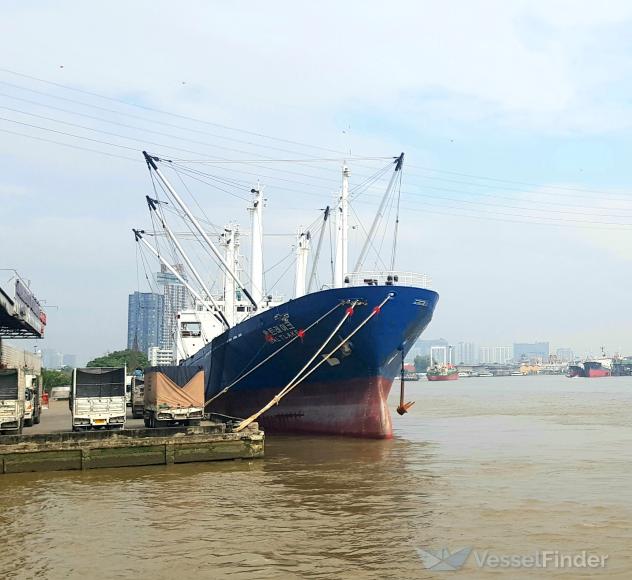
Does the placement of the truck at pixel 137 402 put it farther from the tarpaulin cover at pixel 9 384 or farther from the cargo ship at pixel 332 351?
the tarpaulin cover at pixel 9 384

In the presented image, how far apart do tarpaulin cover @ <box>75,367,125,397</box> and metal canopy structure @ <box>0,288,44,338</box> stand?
1223 centimetres

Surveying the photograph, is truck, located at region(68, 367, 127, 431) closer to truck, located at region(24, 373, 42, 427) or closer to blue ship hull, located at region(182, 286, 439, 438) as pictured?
truck, located at region(24, 373, 42, 427)

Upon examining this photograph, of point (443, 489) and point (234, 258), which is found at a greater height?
point (234, 258)

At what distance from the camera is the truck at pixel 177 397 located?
2888 cm

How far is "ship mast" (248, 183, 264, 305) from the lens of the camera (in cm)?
4359

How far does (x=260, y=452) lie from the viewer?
80.9 ft

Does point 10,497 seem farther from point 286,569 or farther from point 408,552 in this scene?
point 408,552

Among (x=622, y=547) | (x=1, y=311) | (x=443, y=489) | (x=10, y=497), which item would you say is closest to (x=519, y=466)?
(x=443, y=489)

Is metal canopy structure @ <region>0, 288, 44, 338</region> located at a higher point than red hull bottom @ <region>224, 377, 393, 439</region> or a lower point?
higher

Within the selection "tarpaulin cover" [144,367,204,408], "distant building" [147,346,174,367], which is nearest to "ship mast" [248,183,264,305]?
"tarpaulin cover" [144,367,204,408]

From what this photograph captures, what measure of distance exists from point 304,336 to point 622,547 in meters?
20.1

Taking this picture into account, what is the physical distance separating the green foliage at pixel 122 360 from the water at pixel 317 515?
112 metres

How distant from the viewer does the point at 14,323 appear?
47312mm

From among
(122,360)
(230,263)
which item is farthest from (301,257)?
(122,360)
